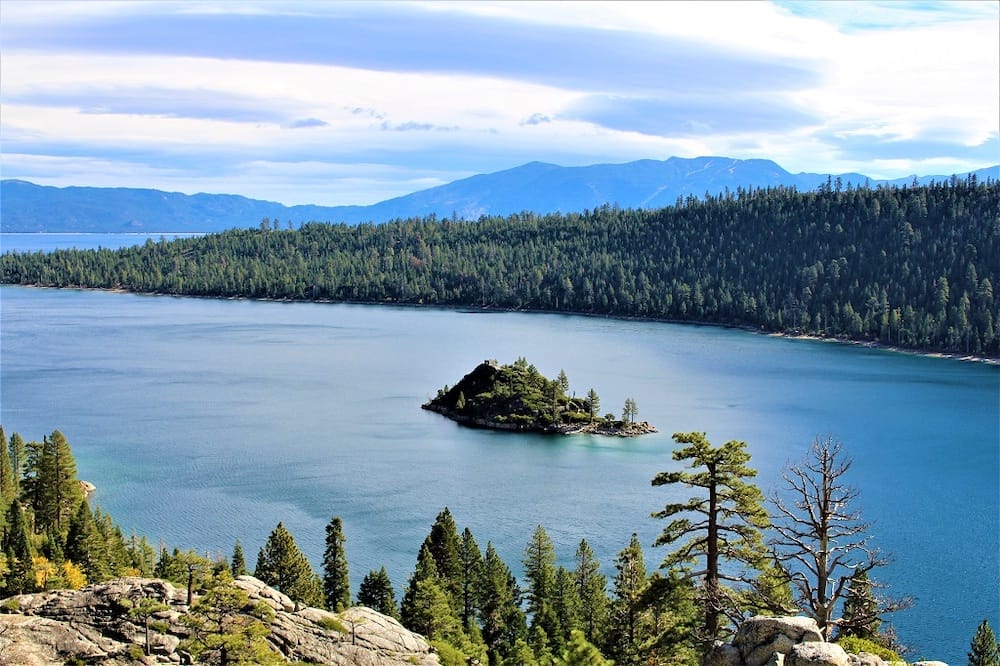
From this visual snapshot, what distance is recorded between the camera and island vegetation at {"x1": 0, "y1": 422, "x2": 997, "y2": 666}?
945 inches

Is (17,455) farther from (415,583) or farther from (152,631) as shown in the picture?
(152,631)

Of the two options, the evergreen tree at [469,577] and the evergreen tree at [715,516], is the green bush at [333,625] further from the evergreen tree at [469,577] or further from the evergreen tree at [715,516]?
the evergreen tree at [469,577]

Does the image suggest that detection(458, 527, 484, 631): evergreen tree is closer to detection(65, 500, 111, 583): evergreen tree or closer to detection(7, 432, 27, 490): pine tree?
detection(65, 500, 111, 583): evergreen tree

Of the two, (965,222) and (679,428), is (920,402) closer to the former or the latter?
(679,428)

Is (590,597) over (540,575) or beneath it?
beneath

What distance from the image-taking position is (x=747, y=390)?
11019cm

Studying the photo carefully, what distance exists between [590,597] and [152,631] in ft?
65.5

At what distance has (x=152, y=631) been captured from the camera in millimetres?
28719

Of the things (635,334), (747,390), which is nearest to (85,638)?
(747,390)

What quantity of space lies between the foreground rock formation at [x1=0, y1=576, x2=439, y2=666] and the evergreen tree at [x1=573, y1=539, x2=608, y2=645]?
1050cm

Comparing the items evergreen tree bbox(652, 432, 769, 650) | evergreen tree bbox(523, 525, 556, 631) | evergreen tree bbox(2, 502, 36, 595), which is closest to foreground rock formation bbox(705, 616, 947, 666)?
evergreen tree bbox(652, 432, 769, 650)

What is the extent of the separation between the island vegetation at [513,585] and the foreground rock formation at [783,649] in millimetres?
2167

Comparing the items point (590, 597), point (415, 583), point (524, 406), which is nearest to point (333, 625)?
point (415, 583)

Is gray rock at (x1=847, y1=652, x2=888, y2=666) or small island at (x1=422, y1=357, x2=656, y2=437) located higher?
gray rock at (x1=847, y1=652, x2=888, y2=666)
